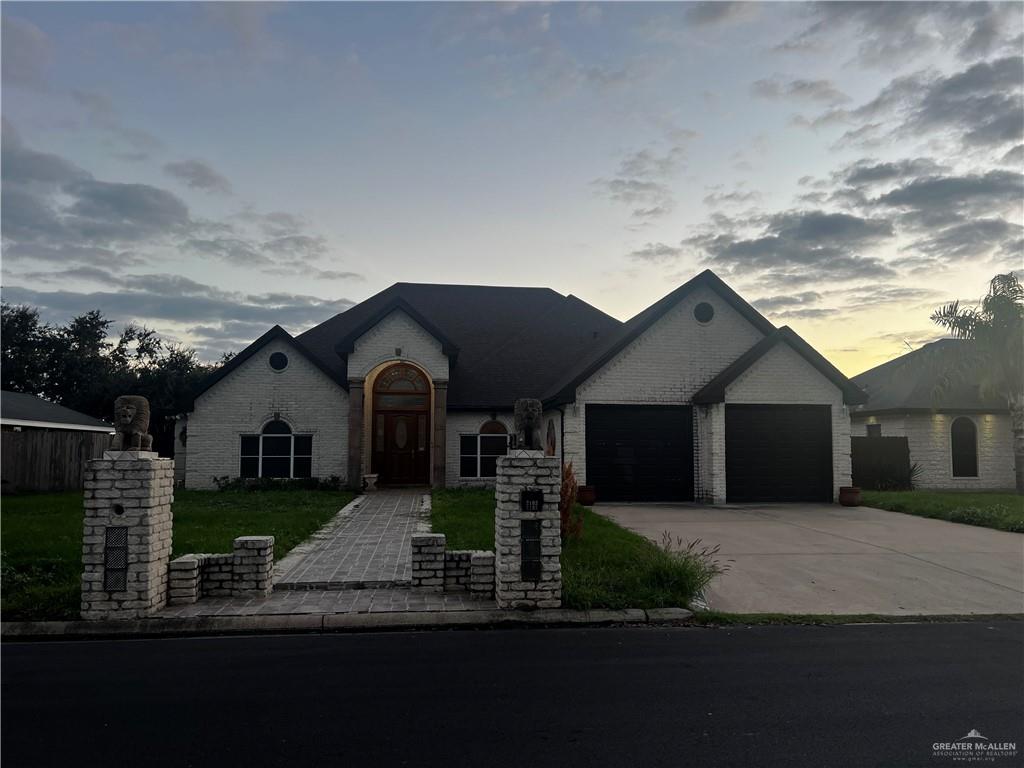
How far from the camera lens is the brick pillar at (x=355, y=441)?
69.6 ft

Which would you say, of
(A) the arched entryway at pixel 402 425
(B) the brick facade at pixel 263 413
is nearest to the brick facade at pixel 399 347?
(A) the arched entryway at pixel 402 425

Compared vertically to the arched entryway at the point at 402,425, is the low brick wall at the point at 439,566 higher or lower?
lower

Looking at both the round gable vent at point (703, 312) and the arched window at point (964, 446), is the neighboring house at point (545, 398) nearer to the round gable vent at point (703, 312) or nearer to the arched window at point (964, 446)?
the round gable vent at point (703, 312)

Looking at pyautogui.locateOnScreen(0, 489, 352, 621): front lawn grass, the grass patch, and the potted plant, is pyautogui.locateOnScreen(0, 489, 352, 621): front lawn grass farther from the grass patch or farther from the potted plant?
the potted plant

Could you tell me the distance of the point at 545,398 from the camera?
66.2 ft

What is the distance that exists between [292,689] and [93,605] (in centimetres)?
326

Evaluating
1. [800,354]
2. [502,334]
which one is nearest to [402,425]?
[502,334]

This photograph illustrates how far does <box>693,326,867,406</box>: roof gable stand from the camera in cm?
1783

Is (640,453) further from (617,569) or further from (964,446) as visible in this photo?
(964,446)

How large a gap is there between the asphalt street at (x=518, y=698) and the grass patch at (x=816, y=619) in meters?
0.31

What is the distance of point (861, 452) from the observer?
22562 millimetres

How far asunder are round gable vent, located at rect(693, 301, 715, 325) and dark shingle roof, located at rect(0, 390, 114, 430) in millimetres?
22410

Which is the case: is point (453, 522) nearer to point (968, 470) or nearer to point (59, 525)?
point (59, 525)

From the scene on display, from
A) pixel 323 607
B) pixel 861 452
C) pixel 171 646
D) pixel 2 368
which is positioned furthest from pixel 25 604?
pixel 2 368
